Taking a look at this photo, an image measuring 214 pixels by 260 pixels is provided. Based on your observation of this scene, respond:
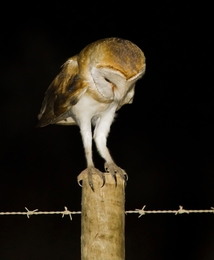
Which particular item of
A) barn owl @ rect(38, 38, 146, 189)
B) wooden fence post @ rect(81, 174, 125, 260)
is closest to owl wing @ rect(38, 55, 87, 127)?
barn owl @ rect(38, 38, 146, 189)

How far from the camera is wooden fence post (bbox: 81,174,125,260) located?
1683 mm

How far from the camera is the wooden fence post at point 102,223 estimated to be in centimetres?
168

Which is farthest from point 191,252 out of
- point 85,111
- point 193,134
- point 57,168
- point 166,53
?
point 85,111

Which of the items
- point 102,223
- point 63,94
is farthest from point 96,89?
point 102,223

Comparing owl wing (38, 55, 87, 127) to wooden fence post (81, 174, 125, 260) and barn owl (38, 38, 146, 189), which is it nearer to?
barn owl (38, 38, 146, 189)

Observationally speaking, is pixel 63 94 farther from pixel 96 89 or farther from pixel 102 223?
pixel 102 223

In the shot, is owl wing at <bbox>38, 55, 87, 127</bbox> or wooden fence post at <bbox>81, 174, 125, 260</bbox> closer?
wooden fence post at <bbox>81, 174, 125, 260</bbox>

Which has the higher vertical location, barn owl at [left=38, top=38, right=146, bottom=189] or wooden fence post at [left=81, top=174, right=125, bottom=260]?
barn owl at [left=38, top=38, right=146, bottom=189]

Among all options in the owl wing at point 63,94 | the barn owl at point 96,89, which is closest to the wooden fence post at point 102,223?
the barn owl at point 96,89

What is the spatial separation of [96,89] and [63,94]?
158 millimetres

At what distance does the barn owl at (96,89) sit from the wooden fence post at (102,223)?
70mm

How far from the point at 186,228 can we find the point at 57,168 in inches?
46.6

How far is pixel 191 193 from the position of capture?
16.5 feet

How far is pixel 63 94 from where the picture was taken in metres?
2.36
